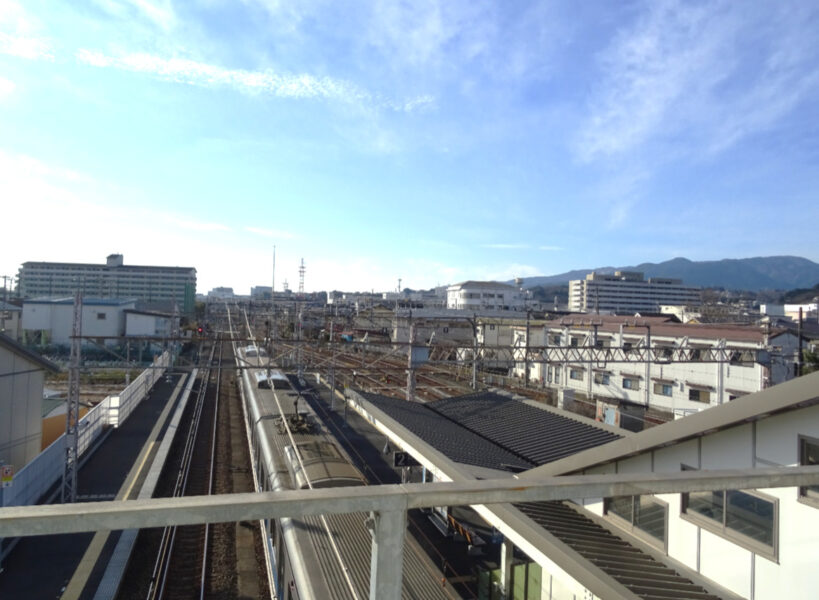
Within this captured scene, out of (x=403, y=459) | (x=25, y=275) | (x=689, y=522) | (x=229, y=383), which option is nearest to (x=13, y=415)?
(x=403, y=459)

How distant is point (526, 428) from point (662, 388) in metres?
14.7

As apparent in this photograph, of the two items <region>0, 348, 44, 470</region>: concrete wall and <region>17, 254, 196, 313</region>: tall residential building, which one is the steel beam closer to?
<region>0, 348, 44, 470</region>: concrete wall

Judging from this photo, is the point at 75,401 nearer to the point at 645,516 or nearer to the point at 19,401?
the point at 19,401

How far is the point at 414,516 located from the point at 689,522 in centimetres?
727

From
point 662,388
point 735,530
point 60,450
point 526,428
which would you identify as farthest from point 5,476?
point 662,388

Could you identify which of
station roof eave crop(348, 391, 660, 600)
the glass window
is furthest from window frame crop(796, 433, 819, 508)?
the glass window

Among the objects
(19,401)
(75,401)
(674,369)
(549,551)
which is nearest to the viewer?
(549,551)

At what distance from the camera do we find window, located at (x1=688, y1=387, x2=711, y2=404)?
17.8 m

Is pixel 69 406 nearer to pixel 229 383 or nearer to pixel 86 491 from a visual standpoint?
pixel 86 491

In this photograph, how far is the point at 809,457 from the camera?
2389mm

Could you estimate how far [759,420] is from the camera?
8.63ft

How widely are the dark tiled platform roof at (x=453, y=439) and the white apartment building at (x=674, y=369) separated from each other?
286 inches

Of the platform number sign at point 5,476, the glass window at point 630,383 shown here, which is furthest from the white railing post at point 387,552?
the glass window at point 630,383

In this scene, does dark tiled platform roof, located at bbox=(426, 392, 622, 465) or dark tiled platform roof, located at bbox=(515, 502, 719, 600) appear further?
dark tiled platform roof, located at bbox=(426, 392, 622, 465)
